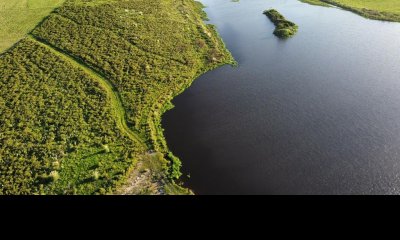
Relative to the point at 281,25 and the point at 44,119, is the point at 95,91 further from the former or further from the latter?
the point at 281,25

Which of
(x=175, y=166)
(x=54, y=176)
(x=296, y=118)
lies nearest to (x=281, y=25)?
(x=296, y=118)

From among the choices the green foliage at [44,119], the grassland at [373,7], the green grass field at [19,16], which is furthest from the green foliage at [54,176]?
the grassland at [373,7]

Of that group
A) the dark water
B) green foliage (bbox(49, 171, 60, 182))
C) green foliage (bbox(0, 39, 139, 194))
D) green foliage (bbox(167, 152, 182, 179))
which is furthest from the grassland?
green foliage (bbox(49, 171, 60, 182))

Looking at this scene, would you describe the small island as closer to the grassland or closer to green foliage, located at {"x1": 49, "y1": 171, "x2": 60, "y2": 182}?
the grassland

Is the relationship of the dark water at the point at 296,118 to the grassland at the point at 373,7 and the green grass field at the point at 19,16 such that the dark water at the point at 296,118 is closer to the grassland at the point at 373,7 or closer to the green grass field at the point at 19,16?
the grassland at the point at 373,7
